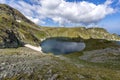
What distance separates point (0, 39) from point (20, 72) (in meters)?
166

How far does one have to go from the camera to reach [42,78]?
122ft

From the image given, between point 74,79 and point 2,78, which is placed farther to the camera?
point 2,78

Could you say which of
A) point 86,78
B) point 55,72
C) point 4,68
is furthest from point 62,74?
point 4,68

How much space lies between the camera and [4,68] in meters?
48.9

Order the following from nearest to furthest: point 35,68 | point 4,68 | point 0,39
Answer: point 35,68 → point 4,68 → point 0,39

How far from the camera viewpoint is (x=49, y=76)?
37.3 m

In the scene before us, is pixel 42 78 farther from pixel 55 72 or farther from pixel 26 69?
pixel 26 69

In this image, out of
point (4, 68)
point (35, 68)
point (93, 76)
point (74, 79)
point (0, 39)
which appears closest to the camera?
point (74, 79)

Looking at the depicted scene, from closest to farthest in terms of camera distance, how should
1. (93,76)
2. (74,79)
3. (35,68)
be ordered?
(74,79) → (93,76) → (35,68)

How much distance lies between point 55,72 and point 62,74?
6.26 ft

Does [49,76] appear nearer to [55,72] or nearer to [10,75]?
[55,72]

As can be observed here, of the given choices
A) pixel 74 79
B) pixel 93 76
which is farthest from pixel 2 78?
pixel 93 76

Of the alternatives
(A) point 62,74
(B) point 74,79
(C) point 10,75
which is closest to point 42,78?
(A) point 62,74

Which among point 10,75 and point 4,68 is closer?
point 10,75
